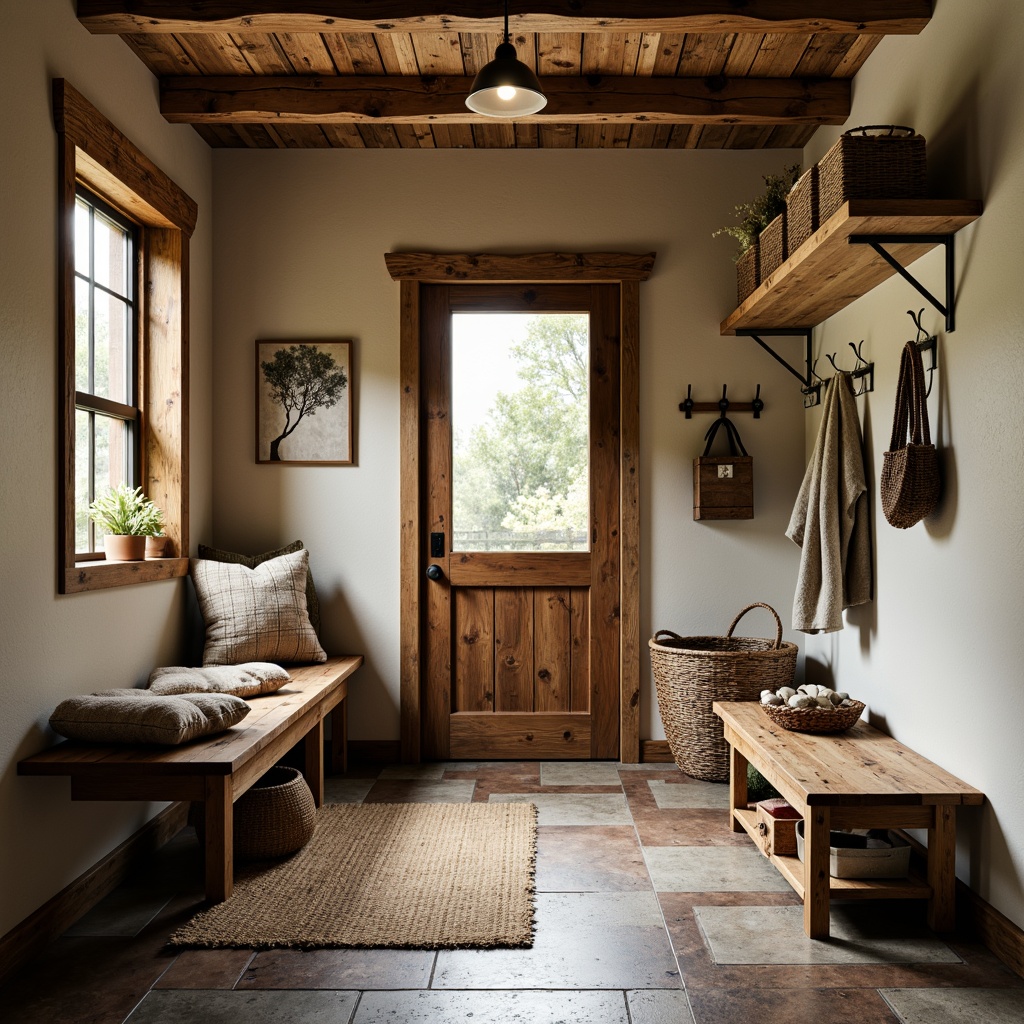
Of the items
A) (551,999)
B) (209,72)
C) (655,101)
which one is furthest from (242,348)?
(551,999)

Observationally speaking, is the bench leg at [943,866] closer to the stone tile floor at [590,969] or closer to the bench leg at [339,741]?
the stone tile floor at [590,969]

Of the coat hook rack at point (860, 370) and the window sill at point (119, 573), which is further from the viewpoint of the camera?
the coat hook rack at point (860, 370)

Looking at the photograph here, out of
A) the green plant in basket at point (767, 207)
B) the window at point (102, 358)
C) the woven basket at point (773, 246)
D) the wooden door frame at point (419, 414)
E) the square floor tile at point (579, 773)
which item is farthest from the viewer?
the wooden door frame at point (419, 414)

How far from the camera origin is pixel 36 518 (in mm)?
2561

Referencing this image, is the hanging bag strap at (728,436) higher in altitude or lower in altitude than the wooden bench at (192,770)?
higher

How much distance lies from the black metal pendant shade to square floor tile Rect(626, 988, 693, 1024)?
2.36m

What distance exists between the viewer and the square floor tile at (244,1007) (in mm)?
2074

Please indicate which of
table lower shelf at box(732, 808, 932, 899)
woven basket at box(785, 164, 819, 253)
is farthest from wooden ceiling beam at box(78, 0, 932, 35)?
table lower shelf at box(732, 808, 932, 899)

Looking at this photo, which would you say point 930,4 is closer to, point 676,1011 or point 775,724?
point 775,724

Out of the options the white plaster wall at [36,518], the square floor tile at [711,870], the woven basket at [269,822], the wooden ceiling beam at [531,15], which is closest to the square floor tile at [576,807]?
the square floor tile at [711,870]

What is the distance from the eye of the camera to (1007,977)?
7.47 ft

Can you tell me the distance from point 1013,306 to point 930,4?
3.90 ft

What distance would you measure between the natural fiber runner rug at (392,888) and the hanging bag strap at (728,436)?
1.88 m

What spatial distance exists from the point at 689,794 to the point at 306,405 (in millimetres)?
2438
